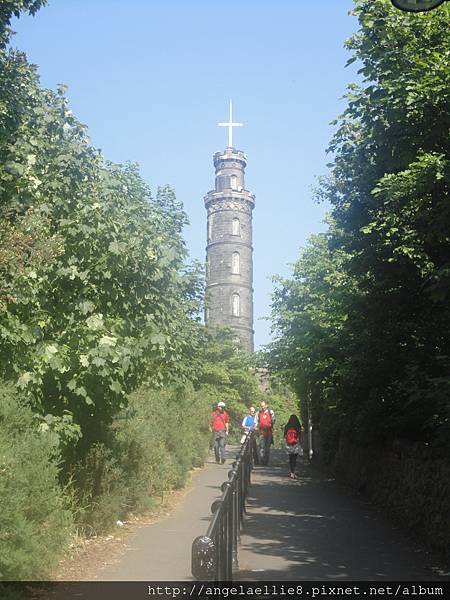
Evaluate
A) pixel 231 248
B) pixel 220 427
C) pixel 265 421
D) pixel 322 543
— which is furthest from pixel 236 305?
pixel 322 543

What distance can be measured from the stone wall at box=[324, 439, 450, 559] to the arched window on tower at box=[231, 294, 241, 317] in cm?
5786

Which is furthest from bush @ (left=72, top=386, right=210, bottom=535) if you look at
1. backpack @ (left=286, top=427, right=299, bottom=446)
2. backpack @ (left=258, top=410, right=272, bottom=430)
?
backpack @ (left=258, top=410, right=272, bottom=430)

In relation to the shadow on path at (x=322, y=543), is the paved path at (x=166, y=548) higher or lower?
lower

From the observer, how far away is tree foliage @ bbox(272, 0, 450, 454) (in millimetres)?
9945

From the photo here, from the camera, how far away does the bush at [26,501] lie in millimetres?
6426

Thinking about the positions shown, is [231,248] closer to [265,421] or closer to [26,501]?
[265,421]

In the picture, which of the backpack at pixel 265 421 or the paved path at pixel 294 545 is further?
the backpack at pixel 265 421

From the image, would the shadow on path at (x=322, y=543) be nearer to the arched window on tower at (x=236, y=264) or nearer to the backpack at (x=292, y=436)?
the backpack at (x=292, y=436)

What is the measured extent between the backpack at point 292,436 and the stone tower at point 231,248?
178 feet

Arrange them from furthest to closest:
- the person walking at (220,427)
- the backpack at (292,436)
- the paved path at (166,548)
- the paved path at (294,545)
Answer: the person walking at (220,427), the backpack at (292,436), the paved path at (166,548), the paved path at (294,545)

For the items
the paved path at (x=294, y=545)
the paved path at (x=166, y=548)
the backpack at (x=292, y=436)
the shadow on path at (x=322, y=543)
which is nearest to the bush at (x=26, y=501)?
the paved path at (x=166, y=548)

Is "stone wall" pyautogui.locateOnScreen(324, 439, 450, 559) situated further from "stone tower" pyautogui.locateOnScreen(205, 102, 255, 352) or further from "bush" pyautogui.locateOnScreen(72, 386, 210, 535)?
"stone tower" pyautogui.locateOnScreen(205, 102, 255, 352)

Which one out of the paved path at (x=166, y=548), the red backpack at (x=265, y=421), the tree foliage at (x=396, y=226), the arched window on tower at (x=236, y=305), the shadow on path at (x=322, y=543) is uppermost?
the arched window on tower at (x=236, y=305)

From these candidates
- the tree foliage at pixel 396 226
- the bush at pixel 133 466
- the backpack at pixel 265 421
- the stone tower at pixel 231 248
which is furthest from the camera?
the stone tower at pixel 231 248
